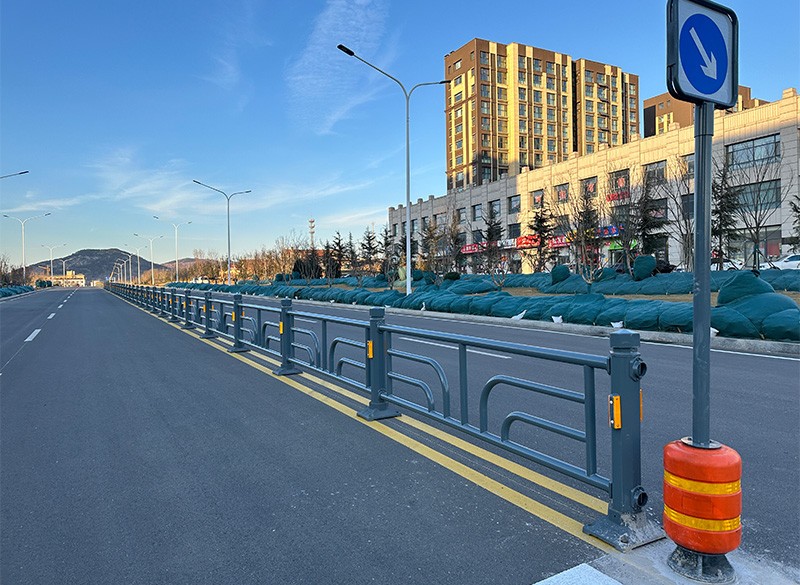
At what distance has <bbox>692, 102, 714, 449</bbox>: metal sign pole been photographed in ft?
8.37

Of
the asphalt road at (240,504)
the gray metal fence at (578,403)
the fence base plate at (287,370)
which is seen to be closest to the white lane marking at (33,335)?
the asphalt road at (240,504)

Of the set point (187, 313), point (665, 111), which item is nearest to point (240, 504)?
point (187, 313)

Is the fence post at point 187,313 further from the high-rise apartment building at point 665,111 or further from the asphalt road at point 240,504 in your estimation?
the high-rise apartment building at point 665,111

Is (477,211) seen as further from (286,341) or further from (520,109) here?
(286,341)

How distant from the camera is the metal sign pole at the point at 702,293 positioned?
2.55 meters

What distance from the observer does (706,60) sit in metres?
2.64

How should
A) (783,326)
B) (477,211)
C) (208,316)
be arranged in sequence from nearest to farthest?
(783,326)
(208,316)
(477,211)

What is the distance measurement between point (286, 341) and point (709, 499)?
6578mm

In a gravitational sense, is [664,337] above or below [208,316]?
below

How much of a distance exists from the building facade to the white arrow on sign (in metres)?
25.7

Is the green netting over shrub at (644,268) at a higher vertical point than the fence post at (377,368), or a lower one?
higher

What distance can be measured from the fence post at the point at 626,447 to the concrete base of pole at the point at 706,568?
Answer: 31 centimetres

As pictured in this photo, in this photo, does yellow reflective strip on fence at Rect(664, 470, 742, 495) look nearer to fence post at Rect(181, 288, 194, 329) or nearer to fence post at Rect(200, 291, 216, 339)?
fence post at Rect(200, 291, 216, 339)

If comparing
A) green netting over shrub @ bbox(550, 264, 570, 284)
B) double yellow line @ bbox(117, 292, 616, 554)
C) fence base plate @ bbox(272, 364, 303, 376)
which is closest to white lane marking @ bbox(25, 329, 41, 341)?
fence base plate @ bbox(272, 364, 303, 376)
